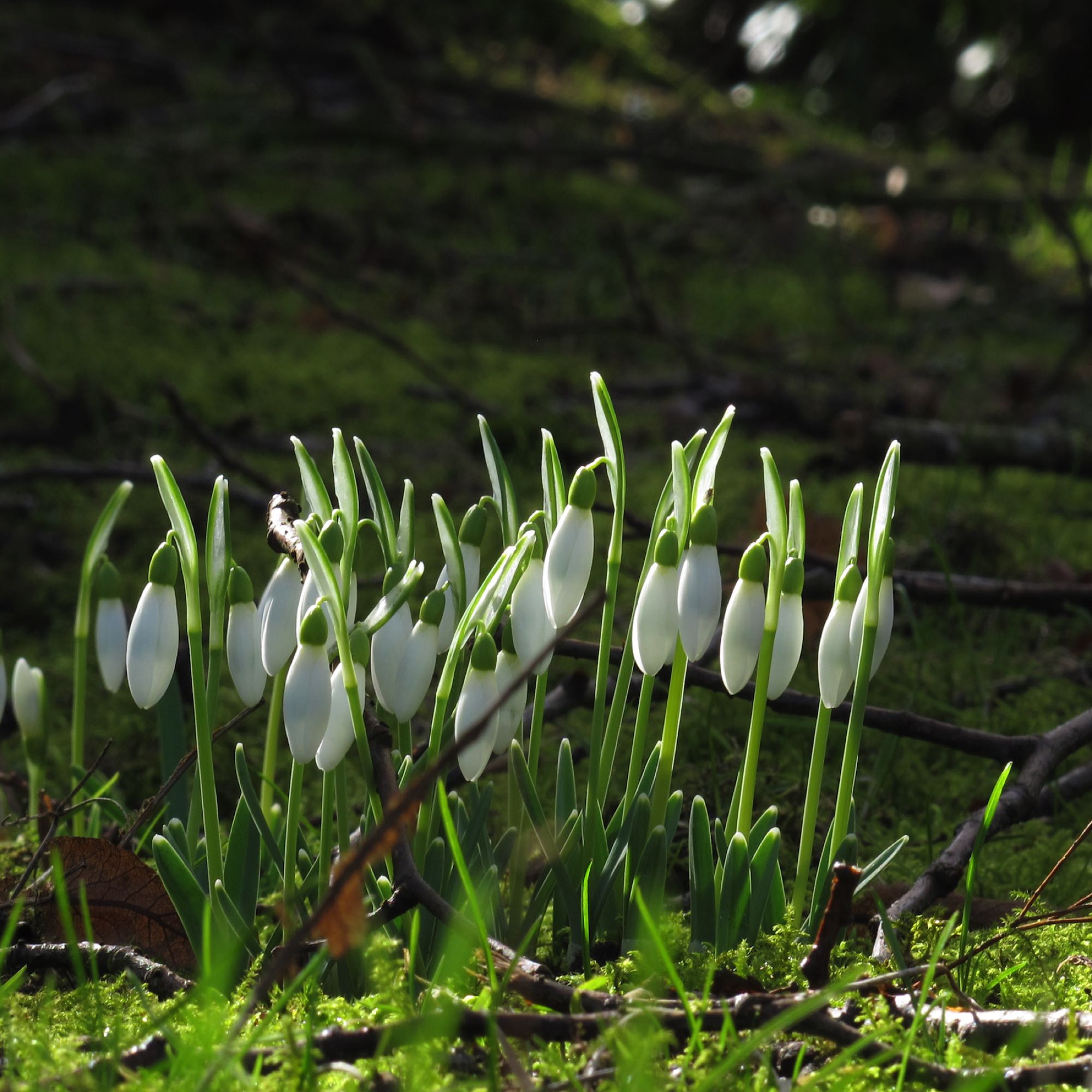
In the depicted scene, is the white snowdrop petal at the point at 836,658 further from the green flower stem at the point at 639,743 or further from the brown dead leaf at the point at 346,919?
the brown dead leaf at the point at 346,919

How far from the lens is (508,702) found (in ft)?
3.91

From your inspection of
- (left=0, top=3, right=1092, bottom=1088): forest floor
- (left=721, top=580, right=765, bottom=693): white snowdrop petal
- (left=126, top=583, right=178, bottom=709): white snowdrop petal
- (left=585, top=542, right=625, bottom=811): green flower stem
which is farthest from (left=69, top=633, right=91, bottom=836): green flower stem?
(left=721, top=580, right=765, bottom=693): white snowdrop petal

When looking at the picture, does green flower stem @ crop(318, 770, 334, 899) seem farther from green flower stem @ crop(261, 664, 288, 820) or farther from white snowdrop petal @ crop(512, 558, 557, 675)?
white snowdrop petal @ crop(512, 558, 557, 675)

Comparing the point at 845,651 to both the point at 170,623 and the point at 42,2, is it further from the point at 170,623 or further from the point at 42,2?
the point at 42,2

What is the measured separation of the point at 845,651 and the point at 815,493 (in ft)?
6.49

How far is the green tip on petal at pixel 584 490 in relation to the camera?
1109mm

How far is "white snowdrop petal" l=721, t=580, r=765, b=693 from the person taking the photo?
1106 mm

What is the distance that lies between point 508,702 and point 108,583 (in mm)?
475

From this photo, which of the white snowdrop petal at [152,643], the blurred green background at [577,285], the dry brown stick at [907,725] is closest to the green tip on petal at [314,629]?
the white snowdrop petal at [152,643]

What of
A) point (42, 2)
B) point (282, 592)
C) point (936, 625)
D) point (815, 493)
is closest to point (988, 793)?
point (936, 625)

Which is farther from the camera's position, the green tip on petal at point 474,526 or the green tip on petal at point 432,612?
the green tip on petal at point 474,526

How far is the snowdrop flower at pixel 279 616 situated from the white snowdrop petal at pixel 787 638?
0.49 metres

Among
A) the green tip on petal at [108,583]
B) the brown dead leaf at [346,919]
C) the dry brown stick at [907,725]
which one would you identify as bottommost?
the dry brown stick at [907,725]

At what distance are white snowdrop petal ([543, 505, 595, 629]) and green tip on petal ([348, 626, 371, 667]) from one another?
185 mm
